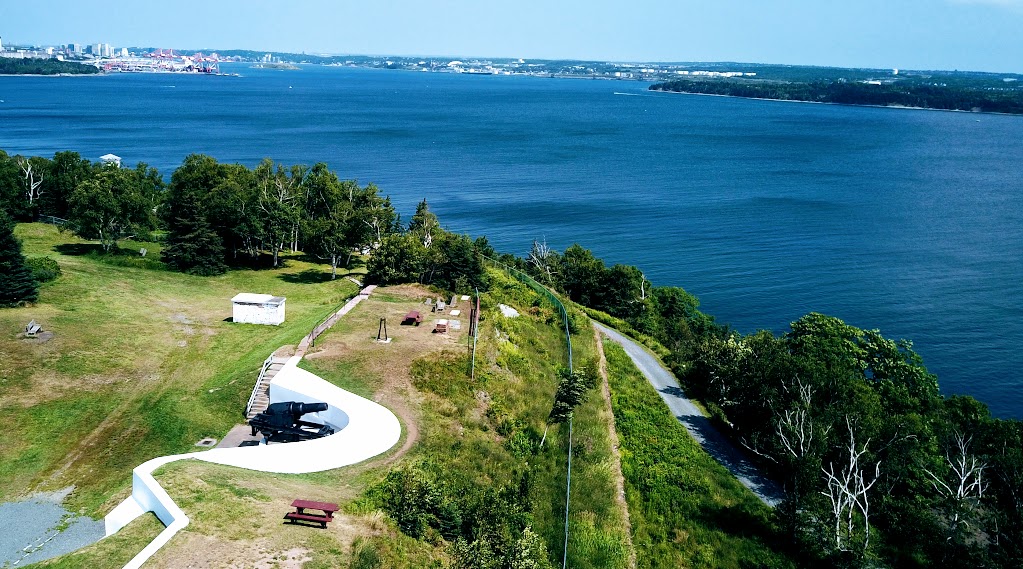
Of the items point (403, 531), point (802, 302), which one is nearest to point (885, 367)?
point (802, 302)

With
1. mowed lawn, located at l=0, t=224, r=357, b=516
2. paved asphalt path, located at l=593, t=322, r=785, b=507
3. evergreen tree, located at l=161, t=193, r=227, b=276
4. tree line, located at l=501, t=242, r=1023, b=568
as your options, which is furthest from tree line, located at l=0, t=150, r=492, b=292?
tree line, located at l=501, t=242, r=1023, b=568

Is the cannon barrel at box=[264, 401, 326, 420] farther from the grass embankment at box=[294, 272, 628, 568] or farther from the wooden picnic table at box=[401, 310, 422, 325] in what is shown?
the wooden picnic table at box=[401, 310, 422, 325]

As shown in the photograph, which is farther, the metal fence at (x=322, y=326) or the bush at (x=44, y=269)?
the bush at (x=44, y=269)

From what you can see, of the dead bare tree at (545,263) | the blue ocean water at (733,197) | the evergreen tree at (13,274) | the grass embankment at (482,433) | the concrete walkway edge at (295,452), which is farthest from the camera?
the blue ocean water at (733,197)

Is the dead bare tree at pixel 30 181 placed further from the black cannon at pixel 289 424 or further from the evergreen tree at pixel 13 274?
the black cannon at pixel 289 424

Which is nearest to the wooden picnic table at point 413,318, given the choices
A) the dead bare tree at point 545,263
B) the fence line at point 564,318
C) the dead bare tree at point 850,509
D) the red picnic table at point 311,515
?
the fence line at point 564,318

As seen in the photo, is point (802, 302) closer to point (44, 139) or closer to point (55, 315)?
point (55, 315)
